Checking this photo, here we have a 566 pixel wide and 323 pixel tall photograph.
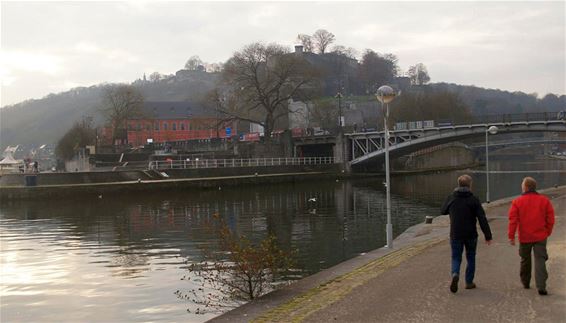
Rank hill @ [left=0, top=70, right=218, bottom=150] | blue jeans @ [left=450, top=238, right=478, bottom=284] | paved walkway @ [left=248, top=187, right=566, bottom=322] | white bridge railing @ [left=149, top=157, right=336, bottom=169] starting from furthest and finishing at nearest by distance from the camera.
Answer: hill @ [left=0, top=70, right=218, bottom=150] → white bridge railing @ [left=149, top=157, right=336, bottom=169] → blue jeans @ [left=450, top=238, right=478, bottom=284] → paved walkway @ [left=248, top=187, right=566, bottom=322]

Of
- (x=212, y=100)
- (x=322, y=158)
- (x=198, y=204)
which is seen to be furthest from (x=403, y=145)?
(x=198, y=204)

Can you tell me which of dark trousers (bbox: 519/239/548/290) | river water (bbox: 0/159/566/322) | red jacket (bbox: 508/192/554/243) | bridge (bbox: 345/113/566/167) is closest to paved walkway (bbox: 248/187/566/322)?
dark trousers (bbox: 519/239/548/290)

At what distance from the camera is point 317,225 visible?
84.5ft

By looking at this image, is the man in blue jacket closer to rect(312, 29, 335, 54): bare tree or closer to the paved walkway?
the paved walkway

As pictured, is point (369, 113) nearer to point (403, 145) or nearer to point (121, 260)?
point (403, 145)

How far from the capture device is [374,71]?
148m

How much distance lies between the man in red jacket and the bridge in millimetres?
50791

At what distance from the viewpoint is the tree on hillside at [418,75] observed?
529 ft

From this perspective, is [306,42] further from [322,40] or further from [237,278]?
[237,278]

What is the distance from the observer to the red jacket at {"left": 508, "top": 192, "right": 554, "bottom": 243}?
7.98 metres

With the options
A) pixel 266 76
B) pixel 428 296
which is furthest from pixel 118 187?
pixel 428 296

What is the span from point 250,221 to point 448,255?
17109 millimetres

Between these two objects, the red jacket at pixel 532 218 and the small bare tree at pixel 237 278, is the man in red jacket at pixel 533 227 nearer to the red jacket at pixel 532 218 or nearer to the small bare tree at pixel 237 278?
the red jacket at pixel 532 218

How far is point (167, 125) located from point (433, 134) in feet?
251
